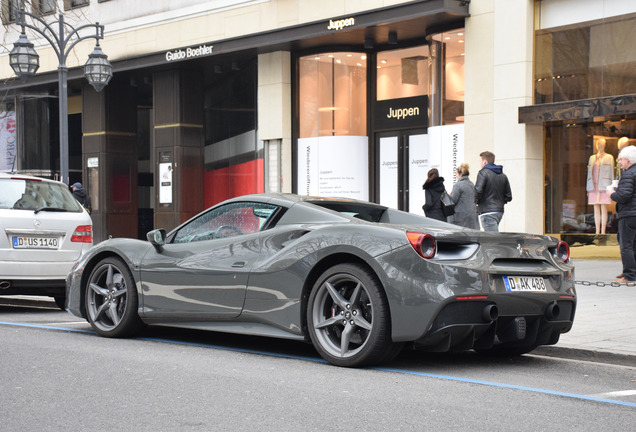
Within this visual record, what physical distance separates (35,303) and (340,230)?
6848 millimetres

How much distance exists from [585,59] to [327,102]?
21.3ft

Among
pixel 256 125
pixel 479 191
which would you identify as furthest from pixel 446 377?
pixel 256 125

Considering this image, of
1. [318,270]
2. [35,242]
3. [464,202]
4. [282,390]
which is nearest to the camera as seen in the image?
[282,390]

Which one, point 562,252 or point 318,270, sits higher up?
point 562,252

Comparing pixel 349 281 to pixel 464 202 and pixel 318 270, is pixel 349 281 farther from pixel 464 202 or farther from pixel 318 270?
pixel 464 202

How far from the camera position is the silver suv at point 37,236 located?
10.6 m

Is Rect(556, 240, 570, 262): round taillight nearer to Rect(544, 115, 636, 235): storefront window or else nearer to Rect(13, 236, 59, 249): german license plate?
Rect(13, 236, 59, 249): german license plate

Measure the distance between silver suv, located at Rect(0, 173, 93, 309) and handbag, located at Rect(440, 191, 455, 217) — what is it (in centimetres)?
599

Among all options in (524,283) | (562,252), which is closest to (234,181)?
(562,252)

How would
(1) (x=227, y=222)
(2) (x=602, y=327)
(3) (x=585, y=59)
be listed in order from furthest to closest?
(3) (x=585, y=59) → (2) (x=602, y=327) → (1) (x=227, y=222)

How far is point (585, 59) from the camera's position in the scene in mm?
17062

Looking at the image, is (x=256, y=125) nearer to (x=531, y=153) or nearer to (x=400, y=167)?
(x=400, y=167)

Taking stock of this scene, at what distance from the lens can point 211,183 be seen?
83.4ft

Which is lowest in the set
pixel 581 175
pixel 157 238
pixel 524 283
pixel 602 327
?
pixel 602 327
